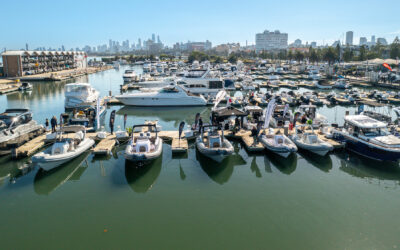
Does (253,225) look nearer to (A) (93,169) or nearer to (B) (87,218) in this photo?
(B) (87,218)

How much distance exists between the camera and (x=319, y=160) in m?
17.9

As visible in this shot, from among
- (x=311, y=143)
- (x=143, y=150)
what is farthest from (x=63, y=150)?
(x=311, y=143)

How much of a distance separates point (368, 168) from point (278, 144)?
5261 millimetres

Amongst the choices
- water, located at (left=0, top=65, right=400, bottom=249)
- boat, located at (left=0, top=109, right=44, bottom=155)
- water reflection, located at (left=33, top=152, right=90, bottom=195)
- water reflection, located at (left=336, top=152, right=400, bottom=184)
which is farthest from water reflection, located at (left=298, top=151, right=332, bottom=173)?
boat, located at (left=0, top=109, right=44, bottom=155)

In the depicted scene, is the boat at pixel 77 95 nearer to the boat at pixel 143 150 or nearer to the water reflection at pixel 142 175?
the boat at pixel 143 150

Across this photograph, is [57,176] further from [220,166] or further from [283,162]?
[283,162]

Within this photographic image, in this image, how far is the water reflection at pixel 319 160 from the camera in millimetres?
16923

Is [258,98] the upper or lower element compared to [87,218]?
upper

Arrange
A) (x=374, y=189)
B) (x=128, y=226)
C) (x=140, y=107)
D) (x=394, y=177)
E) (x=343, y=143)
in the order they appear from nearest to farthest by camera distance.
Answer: (x=128, y=226) < (x=374, y=189) < (x=394, y=177) < (x=343, y=143) < (x=140, y=107)

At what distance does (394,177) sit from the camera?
51.6 feet

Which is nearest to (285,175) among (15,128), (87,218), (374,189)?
(374,189)

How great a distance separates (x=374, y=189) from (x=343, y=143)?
16.4 ft

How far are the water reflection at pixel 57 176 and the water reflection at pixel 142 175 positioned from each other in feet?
9.01

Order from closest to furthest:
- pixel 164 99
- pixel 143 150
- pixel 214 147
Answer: pixel 143 150 < pixel 214 147 < pixel 164 99
